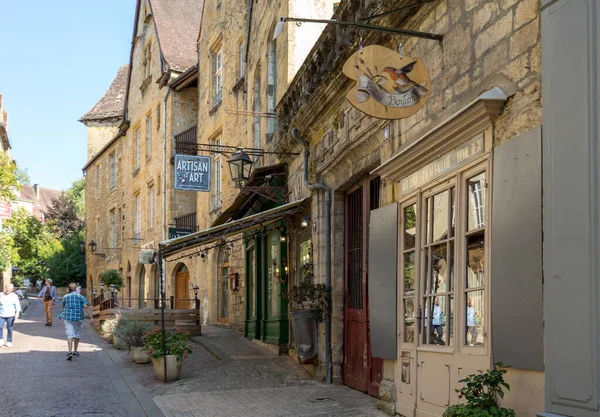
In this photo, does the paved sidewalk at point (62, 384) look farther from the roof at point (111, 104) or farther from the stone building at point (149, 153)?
the roof at point (111, 104)

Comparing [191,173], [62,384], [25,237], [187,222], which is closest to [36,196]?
[25,237]

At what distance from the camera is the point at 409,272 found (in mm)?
7449

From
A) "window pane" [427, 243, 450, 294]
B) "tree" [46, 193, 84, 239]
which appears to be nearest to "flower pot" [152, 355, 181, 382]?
"window pane" [427, 243, 450, 294]

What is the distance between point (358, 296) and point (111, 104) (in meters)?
34.1

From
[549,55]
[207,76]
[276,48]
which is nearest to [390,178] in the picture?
[549,55]

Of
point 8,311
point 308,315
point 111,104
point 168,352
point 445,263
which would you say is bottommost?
point 168,352

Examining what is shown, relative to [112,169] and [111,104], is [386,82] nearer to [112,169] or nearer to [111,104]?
[112,169]

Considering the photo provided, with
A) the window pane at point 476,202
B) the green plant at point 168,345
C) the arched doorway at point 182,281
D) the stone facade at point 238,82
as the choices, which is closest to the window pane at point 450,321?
the window pane at point 476,202

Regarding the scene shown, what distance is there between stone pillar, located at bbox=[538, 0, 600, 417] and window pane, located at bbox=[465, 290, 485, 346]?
1081 mm

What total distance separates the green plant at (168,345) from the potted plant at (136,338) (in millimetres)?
1855

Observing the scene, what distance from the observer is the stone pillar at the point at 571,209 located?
4426 millimetres

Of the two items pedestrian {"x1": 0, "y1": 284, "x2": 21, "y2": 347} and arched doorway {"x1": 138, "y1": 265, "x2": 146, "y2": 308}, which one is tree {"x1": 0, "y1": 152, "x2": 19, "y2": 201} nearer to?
arched doorway {"x1": 138, "y1": 265, "x2": 146, "y2": 308}

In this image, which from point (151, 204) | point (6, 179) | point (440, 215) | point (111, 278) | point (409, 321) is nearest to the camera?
point (440, 215)

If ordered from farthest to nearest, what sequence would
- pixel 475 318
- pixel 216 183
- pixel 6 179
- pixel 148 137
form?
pixel 148 137 → pixel 6 179 → pixel 216 183 → pixel 475 318
